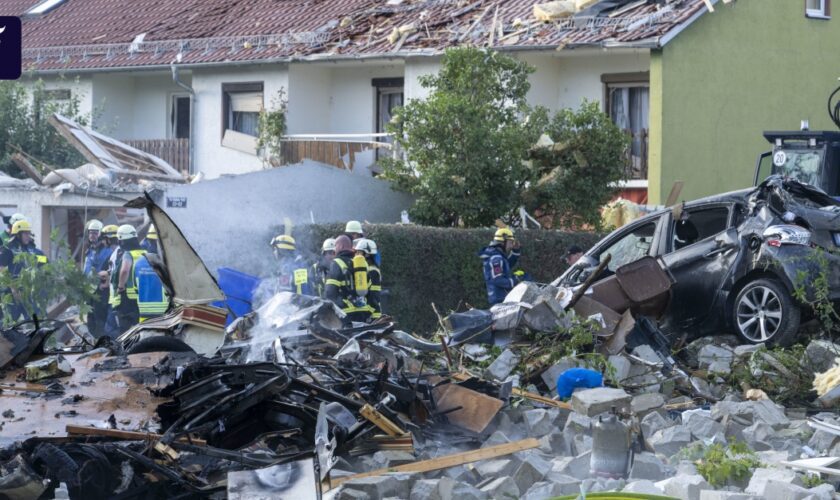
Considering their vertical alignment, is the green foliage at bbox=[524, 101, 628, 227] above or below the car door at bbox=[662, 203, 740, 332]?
above

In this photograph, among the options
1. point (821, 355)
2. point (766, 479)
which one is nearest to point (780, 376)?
point (821, 355)

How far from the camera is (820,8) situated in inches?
1022

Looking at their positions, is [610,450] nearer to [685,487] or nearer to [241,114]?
[685,487]

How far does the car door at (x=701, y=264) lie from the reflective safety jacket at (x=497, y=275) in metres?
2.50

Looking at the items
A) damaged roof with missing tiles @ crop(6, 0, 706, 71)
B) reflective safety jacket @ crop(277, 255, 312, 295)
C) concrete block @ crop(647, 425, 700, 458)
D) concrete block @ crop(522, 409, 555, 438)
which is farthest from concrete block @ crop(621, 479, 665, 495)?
damaged roof with missing tiles @ crop(6, 0, 706, 71)

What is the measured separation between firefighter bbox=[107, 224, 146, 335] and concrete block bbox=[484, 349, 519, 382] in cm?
518

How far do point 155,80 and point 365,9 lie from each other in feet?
18.1

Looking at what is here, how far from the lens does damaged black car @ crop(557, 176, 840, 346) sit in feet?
39.8

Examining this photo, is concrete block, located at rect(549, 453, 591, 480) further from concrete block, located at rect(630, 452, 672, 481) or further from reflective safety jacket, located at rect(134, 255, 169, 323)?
reflective safety jacket, located at rect(134, 255, 169, 323)

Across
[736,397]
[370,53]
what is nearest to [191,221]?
[370,53]

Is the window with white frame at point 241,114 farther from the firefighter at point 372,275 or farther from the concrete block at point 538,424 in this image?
the concrete block at point 538,424

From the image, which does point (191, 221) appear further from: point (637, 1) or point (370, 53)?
point (637, 1)

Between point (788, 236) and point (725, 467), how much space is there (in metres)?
4.57

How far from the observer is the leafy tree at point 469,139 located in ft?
63.9
